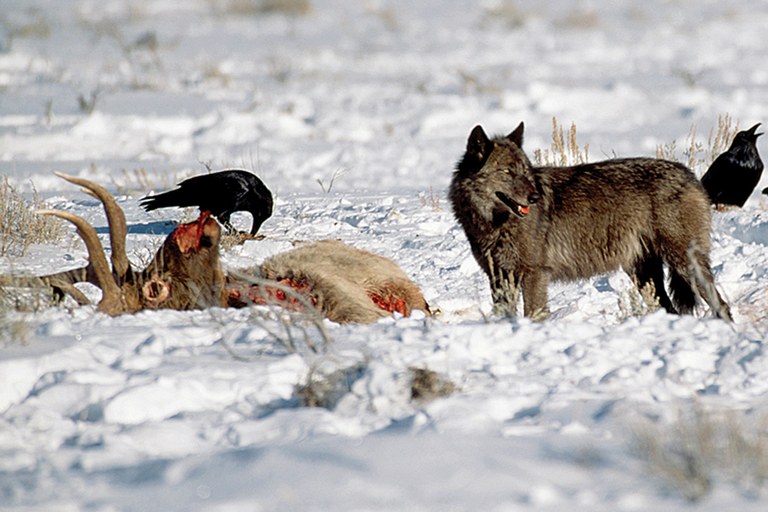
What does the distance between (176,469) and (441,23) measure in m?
26.9

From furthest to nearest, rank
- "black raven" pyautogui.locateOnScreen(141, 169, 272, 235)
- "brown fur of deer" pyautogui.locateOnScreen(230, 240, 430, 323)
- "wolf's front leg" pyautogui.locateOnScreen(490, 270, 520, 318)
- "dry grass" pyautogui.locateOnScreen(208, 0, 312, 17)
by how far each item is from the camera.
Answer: "dry grass" pyautogui.locateOnScreen(208, 0, 312, 17) < "black raven" pyautogui.locateOnScreen(141, 169, 272, 235) < "brown fur of deer" pyautogui.locateOnScreen(230, 240, 430, 323) < "wolf's front leg" pyautogui.locateOnScreen(490, 270, 520, 318)

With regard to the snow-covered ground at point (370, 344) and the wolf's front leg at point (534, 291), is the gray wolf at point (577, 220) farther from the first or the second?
the snow-covered ground at point (370, 344)

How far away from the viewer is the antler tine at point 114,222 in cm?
582

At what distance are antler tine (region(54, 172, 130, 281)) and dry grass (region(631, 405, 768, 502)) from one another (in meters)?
3.46

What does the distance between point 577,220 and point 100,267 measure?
3.38 m

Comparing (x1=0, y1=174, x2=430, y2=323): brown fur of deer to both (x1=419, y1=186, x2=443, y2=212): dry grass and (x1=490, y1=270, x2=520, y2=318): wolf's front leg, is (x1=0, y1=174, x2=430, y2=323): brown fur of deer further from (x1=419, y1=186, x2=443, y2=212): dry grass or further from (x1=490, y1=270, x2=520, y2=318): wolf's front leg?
(x1=419, y1=186, x2=443, y2=212): dry grass

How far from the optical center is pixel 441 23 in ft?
95.9

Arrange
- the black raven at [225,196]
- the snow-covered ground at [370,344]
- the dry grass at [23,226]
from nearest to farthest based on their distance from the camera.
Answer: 1. the snow-covered ground at [370,344]
2. the dry grass at [23,226]
3. the black raven at [225,196]

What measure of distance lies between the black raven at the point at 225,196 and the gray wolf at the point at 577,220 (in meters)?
2.33

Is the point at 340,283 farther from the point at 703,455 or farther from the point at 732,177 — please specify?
the point at 732,177

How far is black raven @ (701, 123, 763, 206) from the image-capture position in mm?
9562

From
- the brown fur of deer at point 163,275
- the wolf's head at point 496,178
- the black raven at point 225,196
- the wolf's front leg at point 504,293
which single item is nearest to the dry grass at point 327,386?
the wolf's front leg at point 504,293

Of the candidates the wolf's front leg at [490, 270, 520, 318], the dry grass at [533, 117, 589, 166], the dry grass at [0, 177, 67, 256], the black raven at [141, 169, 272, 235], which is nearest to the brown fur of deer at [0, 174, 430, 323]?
the wolf's front leg at [490, 270, 520, 318]

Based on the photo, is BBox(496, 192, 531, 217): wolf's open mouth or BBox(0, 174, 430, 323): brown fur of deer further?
BBox(496, 192, 531, 217): wolf's open mouth
